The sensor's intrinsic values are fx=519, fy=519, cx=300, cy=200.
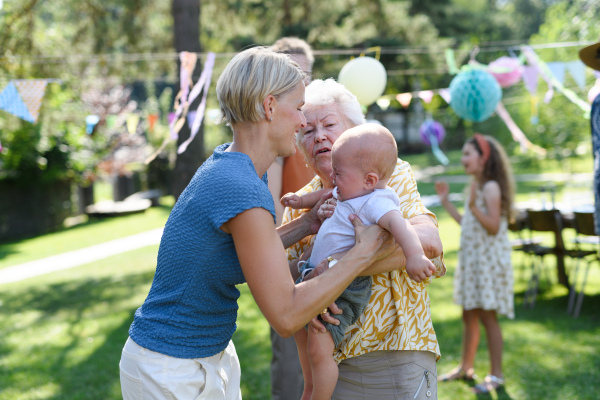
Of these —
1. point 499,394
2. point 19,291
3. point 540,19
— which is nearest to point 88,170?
point 19,291

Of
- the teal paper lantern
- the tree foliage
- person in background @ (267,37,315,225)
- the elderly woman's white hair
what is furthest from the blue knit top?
the tree foliage

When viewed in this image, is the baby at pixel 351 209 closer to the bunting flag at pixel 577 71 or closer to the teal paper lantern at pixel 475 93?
the teal paper lantern at pixel 475 93

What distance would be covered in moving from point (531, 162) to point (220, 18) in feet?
44.2

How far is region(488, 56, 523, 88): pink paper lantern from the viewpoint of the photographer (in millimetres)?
6520

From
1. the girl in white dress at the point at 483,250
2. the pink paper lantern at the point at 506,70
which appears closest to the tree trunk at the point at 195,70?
the girl in white dress at the point at 483,250

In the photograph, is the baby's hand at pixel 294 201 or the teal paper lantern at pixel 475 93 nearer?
the baby's hand at pixel 294 201

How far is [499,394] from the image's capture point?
4047mm

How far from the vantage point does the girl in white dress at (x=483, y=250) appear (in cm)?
436

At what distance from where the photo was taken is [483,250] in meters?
4.62

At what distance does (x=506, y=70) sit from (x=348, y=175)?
5.53 meters

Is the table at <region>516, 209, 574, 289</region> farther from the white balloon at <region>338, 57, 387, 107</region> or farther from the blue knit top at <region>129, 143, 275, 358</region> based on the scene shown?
the blue knit top at <region>129, 143, 275, 358</region>

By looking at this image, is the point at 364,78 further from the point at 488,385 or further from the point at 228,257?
the point at 228,257

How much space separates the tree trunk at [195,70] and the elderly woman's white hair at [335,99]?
448 centimetres

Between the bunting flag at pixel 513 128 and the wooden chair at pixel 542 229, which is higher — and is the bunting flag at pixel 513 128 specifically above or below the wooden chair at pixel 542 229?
above
